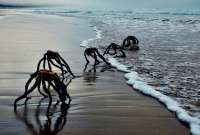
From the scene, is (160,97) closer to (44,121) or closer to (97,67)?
(44,121)

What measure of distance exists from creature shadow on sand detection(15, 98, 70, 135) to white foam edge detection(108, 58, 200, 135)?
1.62 metres

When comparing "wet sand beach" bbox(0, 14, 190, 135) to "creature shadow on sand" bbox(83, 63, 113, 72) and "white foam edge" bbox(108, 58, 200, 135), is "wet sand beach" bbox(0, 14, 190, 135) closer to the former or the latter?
"white foam edge" bbox(108, 58, 200, 135)

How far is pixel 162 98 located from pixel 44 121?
2.35m

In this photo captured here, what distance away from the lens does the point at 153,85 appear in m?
8.66

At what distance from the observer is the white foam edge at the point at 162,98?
5823mm

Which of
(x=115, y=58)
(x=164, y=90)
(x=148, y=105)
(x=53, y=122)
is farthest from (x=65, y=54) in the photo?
(x=53, y=122)

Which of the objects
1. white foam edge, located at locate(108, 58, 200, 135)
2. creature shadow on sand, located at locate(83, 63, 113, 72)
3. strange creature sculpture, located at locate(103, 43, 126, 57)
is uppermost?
strange creature sculpture, located at locate(103, 43, 126, 57)

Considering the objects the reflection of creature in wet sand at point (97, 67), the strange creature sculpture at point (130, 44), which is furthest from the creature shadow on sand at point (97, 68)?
the strange creature sculpture at point (130, 44)

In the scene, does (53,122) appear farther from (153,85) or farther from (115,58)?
(115,58)

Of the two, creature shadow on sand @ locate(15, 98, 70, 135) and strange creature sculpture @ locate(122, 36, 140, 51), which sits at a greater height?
strange creature sculpture @ locate(122, 36, 140, 51)

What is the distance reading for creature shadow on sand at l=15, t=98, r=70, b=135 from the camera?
211 inches

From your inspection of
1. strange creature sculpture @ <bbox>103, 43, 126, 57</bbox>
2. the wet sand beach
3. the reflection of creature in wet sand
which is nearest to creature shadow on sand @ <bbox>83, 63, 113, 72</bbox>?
the reflection of creature in wet sand

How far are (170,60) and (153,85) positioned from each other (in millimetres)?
4352

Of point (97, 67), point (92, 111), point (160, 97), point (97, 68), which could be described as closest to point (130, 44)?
point (97, 67)
